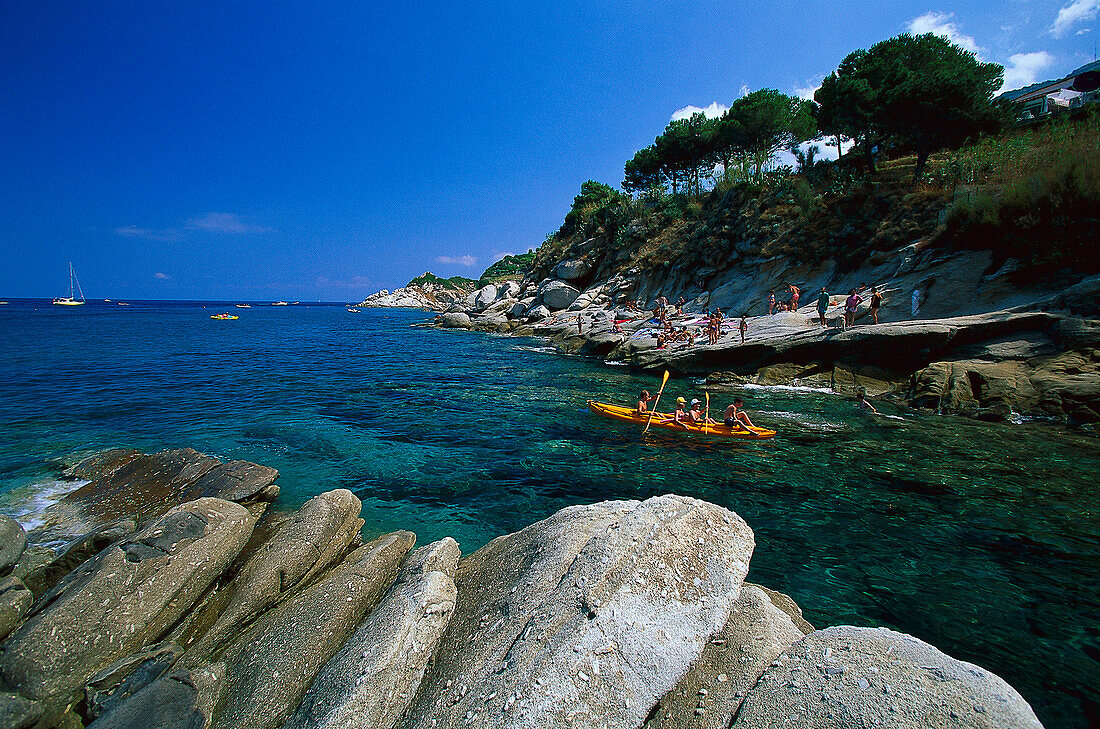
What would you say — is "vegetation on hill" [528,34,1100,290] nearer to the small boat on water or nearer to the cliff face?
the small boat on water

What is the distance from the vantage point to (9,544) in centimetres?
600

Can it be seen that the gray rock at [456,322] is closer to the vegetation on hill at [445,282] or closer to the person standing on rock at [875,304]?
the person standing on rock at [875,304]

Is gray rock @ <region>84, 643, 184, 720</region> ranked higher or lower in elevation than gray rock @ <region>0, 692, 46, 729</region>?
lower

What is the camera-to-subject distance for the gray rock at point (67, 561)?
5.67 metres

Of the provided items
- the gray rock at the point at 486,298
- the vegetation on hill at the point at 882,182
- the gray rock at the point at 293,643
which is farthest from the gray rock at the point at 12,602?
the gray rock at the point at 486,298

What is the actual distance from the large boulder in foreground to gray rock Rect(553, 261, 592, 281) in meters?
47.7

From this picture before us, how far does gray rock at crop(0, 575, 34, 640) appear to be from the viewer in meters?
4.71

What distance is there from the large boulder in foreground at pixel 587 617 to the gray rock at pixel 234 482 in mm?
5640

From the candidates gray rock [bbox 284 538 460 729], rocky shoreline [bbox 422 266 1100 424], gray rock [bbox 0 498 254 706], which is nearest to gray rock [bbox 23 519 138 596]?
gray rock [bbox 0 498 254 706]

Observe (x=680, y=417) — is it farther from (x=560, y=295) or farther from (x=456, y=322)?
(x=456, y=322)

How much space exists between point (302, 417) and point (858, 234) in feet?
105

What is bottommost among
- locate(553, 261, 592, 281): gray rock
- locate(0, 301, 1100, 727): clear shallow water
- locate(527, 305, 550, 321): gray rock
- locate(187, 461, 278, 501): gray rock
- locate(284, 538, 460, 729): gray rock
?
locate(0, 301, 1100, 727): clear shallow water

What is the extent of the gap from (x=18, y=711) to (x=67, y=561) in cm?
262

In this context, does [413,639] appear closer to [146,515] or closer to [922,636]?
[922,636]
